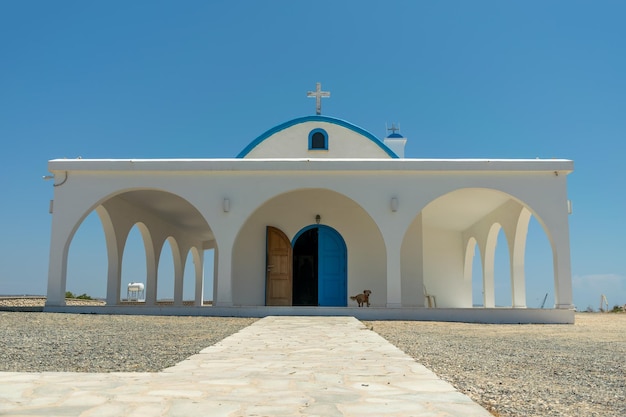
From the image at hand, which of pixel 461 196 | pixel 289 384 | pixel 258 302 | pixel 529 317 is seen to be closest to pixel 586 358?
pixel 289 384

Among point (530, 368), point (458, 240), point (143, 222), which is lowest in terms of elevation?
point (530, 368)

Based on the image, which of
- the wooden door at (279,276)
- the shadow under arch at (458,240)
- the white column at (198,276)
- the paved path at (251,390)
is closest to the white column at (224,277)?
the wooden door at (279,276)

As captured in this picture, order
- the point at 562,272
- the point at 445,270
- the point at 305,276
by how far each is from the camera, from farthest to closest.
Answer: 1. the point at 445,270
2. the point at 305,276
3. the point at 562,272

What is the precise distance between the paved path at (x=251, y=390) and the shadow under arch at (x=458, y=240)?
361 inches

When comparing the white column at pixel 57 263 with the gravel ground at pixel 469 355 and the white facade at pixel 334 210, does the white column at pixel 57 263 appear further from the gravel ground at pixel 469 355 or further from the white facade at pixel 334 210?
the gravel ground at pixel 469 355

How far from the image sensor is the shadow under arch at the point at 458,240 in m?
15.4

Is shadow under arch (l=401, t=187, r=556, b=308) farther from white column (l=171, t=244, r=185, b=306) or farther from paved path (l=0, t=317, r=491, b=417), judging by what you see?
paved path (l=0, t=317, r=491, b=417)

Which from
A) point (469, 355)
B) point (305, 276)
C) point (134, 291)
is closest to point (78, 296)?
point (134, 291)

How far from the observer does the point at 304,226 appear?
1554 centimetres

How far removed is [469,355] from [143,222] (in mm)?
13190

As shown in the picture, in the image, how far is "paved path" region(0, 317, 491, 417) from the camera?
3.13 metres

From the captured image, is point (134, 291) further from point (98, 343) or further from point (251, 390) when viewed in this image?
point (251, 390)

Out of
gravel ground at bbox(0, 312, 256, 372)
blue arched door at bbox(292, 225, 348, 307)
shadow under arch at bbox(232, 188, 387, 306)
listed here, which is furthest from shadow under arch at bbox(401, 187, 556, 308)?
gravel ground at bbox(0, 312, 256, 372)

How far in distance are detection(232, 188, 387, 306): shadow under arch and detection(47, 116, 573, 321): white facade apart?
0.03 m
